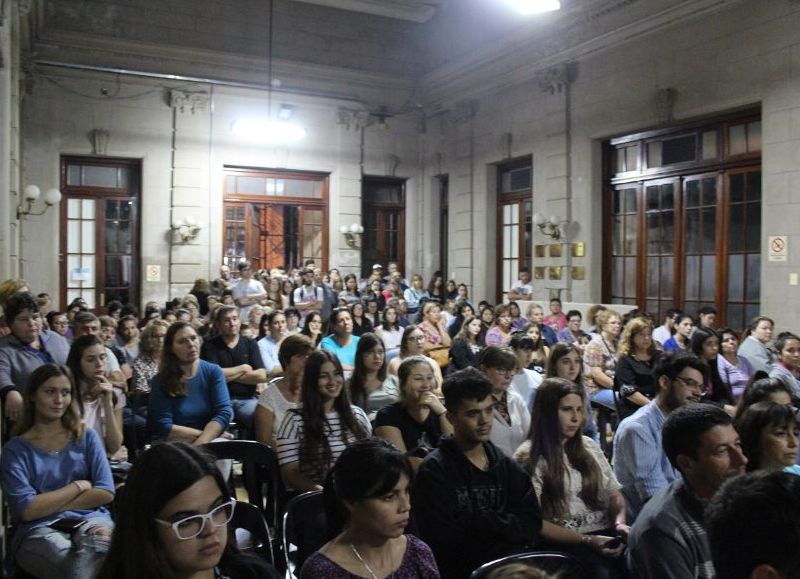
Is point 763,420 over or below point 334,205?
below

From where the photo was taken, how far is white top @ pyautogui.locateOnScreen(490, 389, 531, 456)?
4121mm

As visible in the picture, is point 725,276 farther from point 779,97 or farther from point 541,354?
point 541,354

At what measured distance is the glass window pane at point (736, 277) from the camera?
9.50 metres

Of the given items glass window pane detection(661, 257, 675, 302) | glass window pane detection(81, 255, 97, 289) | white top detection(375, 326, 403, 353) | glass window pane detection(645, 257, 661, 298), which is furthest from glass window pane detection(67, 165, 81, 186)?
glass window pane detection(661, 257, 675, 302)

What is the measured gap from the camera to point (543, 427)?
3344 millimetres

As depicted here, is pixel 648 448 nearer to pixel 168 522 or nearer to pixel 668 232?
pixel 168 522

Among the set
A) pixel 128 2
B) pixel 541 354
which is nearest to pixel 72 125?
pixel 128 2

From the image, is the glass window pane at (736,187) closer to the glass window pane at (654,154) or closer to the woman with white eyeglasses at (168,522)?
the glass window pane at (654,154)

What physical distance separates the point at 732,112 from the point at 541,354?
16.1 ft

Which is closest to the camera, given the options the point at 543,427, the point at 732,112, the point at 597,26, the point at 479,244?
the point at 543,427

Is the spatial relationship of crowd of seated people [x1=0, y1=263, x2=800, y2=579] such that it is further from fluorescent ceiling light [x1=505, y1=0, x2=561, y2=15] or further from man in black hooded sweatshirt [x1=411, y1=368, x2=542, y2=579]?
fluorescent ceiling light [x1=505, y1=0, x2=561, y2=15]

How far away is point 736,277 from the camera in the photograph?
9.58m

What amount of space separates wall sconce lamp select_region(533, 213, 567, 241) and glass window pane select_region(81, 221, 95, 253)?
A: 797 centimetres

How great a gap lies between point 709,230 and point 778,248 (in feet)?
4.13
